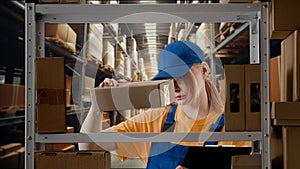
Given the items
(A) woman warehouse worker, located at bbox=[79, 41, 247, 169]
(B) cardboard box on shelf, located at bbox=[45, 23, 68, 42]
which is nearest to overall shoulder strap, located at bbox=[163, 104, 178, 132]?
(A) woman warehouse worker, located at bbox=[79, 41, 247, 169]

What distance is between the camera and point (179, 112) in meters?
2.08

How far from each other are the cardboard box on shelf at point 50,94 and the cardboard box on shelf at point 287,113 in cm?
88

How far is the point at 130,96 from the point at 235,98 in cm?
42

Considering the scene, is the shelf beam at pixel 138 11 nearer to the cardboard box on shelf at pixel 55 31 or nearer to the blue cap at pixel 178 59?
the blue cap at pixel 178 59

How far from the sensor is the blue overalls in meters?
1.92

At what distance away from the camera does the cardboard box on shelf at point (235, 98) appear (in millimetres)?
1628

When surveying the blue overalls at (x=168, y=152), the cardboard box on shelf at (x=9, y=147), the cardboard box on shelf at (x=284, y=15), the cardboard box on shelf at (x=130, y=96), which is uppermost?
the cardboard box on shelf at (x=284, y=15)

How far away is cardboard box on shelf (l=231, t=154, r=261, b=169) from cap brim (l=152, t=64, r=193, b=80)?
48cm

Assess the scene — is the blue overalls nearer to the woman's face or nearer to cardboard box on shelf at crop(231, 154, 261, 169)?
the woman's face

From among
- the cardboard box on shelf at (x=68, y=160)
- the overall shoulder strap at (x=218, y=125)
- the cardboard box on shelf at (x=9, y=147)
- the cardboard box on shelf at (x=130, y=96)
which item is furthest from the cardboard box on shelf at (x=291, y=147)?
the cardboard box on shelf at (x=9, y=147)

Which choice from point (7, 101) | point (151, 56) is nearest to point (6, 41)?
point (7, 101)

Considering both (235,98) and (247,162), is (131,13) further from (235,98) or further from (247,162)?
(247,162)

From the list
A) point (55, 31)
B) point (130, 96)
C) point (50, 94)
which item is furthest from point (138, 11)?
point (55, 31)

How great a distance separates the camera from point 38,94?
5.31 ft
